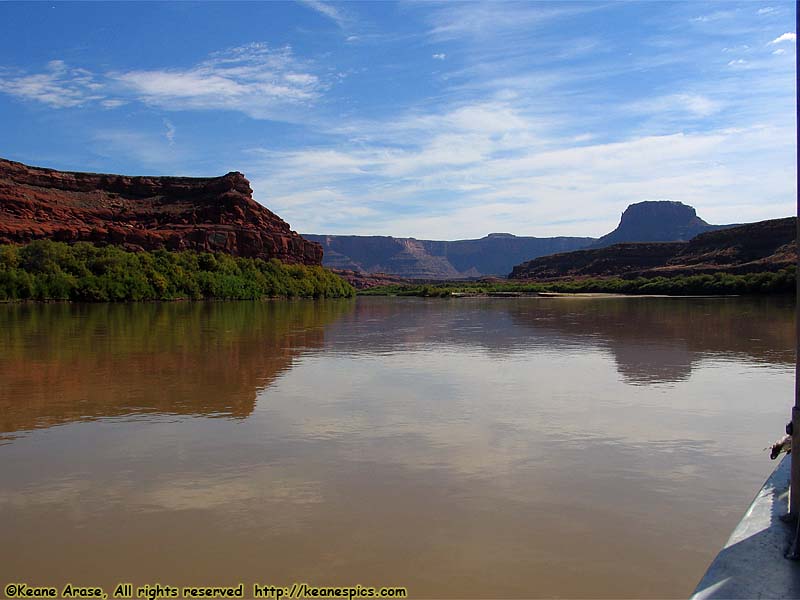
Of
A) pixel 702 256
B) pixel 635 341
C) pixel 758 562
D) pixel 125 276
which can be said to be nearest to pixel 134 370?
pixel 758 562

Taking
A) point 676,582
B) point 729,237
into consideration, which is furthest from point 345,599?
point 729,237

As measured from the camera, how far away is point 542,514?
5004mm

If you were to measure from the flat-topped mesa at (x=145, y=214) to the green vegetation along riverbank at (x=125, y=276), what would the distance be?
643cm

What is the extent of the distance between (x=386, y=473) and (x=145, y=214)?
88.5 m

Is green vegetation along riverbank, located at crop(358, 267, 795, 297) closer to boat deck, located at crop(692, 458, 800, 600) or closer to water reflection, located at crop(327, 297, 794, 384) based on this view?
water reflection, located at crop(327, 297, 794, 384)

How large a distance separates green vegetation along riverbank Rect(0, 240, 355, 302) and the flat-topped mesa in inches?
253

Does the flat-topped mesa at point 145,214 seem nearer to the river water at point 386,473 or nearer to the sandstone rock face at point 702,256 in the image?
the sandstone rock face at point 702,256

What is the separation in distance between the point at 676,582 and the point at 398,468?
289cm

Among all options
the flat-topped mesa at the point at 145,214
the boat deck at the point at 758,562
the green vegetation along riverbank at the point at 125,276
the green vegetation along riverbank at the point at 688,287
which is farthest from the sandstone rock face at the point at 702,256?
the boat deck at the point at 758,562

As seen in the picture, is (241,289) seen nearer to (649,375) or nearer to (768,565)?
(649,375)

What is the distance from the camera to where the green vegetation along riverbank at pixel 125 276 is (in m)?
52.0

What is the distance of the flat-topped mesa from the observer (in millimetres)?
71250

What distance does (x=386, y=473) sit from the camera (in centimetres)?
611

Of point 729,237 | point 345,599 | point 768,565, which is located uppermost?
point 729,237
